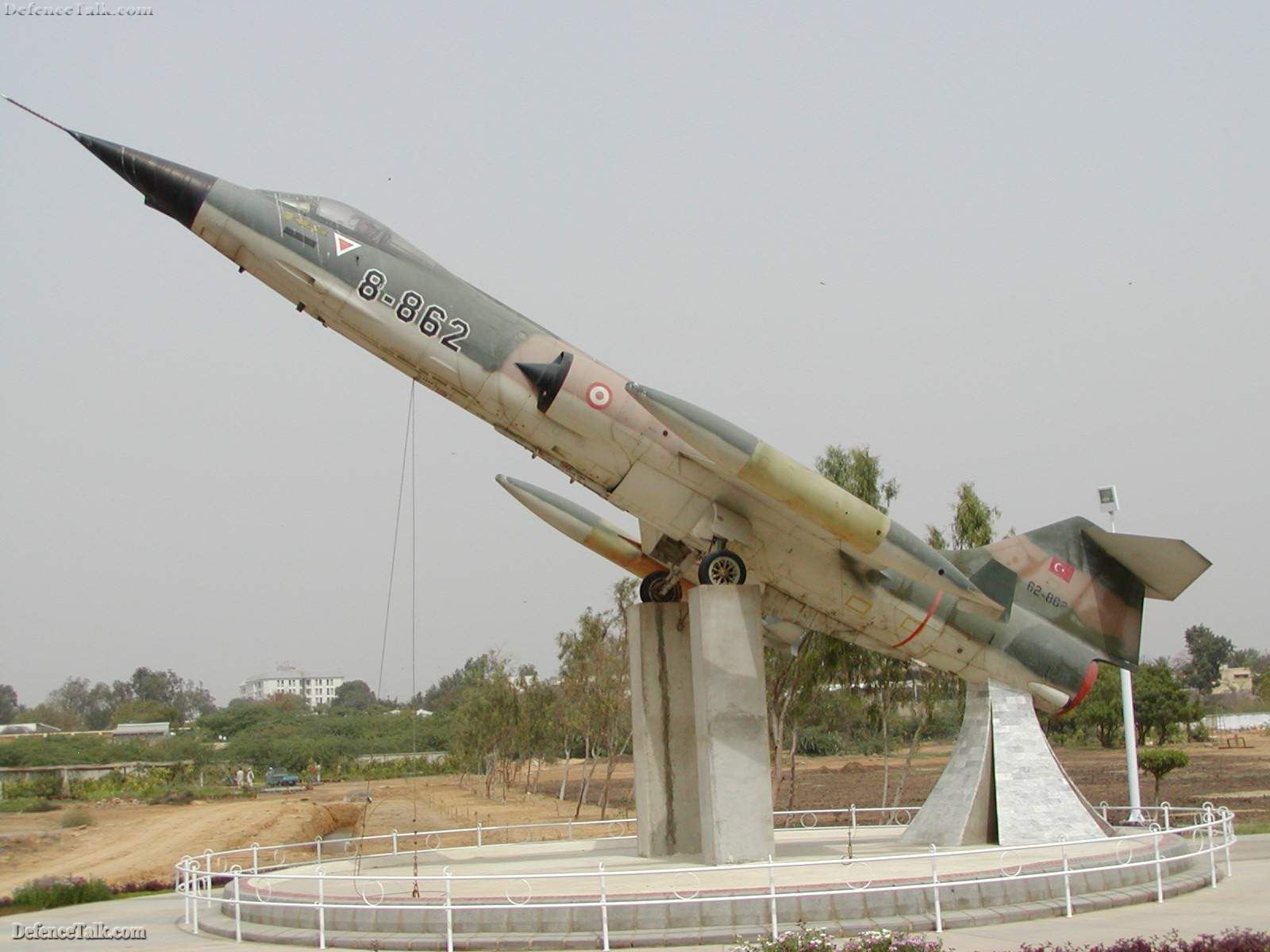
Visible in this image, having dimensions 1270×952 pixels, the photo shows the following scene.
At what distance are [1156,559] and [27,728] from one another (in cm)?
8606

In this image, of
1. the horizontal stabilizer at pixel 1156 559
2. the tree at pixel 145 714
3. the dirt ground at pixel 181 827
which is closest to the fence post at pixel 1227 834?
the horizontal stabilizer at pixel 1156 559

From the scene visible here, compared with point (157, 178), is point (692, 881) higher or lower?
lower

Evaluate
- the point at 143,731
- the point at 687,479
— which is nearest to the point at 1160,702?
the point at 687,479

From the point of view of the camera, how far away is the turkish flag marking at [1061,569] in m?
17.6

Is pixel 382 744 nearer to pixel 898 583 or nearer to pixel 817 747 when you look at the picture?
pixel 817 747

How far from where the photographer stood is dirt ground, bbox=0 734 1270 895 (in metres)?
30.4

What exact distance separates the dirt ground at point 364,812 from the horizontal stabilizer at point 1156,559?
11531 mm

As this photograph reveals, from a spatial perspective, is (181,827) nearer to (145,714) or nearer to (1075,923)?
(1075,923)

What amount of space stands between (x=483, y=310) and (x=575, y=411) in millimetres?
1756

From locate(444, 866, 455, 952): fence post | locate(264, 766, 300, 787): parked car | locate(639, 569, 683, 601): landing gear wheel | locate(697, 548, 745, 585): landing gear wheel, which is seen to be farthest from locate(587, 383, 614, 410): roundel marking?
locate(264, 766, 300, 787): parked car

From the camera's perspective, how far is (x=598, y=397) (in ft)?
50.1

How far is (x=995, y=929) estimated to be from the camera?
11969 mm

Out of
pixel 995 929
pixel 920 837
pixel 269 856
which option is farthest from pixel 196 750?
pixel 995 929

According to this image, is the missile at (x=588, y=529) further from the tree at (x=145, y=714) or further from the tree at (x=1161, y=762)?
the tree at (x=145, y=714)
